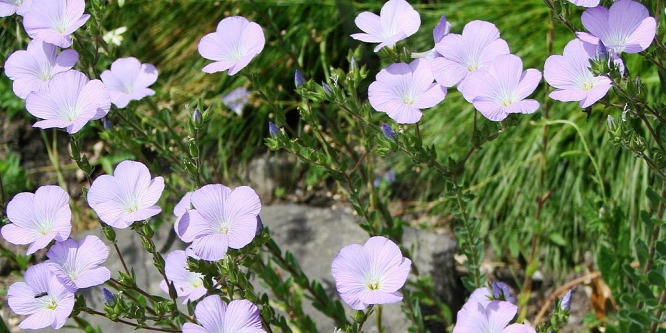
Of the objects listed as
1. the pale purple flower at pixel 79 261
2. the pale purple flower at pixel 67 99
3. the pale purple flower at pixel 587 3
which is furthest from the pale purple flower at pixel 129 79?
the pale purple flower at pixel 587 3

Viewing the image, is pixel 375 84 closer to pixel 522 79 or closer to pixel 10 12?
pixel 522 79

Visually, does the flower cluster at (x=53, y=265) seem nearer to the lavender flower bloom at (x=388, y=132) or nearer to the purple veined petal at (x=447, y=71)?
the lavender flower bloom at (x=388, y=132)

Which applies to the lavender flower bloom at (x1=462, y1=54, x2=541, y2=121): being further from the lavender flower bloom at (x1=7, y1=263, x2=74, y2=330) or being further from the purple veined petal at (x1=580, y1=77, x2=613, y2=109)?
the lavender flower bloom at (x1=7, y1=263, x2=74, y2=330)

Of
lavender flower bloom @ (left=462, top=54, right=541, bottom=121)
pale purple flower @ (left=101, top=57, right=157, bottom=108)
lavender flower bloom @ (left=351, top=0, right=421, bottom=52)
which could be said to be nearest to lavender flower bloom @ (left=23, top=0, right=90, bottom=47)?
pale purple flower @ (left=101, top=57, right=157, bottom=108)

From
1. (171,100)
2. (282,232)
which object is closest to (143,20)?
(171,100)

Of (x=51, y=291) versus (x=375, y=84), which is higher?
(x=375, y=84)

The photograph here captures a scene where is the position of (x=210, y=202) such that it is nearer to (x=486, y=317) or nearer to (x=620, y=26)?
(x=486, y=317)
